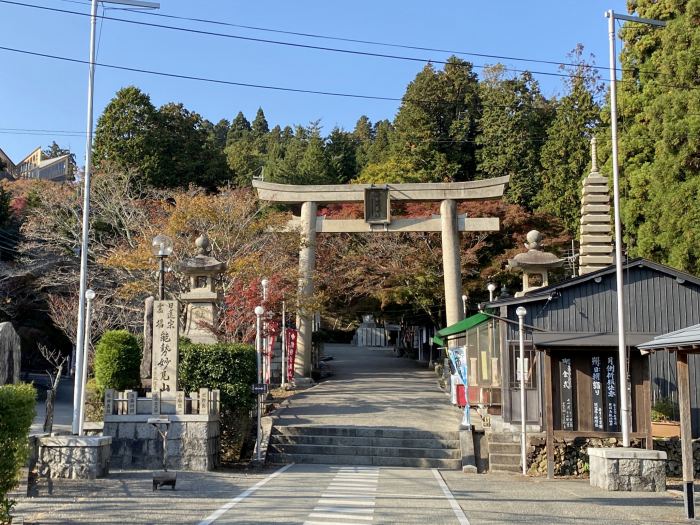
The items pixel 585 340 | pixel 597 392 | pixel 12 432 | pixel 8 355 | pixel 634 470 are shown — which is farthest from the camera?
pixel 597 392

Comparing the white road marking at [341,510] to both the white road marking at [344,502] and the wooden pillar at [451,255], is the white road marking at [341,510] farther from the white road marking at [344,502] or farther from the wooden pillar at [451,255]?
the wooden pillar at [451,255]

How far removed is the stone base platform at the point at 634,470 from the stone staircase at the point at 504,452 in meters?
3.34

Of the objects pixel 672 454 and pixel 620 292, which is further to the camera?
pixel 672 454

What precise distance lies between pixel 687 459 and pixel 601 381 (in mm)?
4642

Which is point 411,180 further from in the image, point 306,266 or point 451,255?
point 306,266

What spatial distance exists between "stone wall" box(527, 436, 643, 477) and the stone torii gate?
10.5 m

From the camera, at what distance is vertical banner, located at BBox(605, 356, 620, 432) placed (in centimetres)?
1417

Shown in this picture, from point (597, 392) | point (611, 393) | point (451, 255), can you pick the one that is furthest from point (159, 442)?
point (451, 255)

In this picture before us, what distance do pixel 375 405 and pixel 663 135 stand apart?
12532 mm

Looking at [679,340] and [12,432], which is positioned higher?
[679,340]

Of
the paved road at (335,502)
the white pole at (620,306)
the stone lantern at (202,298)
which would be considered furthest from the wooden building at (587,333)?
the stone lantern at (202,298)

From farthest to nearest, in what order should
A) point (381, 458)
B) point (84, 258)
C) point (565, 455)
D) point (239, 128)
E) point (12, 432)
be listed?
point (239, 128)
point (381, 458)
point (565, 455)
point (84, 258)
point (12, 432)

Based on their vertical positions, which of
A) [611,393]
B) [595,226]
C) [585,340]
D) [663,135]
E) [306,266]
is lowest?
[611,393]

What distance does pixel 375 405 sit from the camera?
19.9 metres
